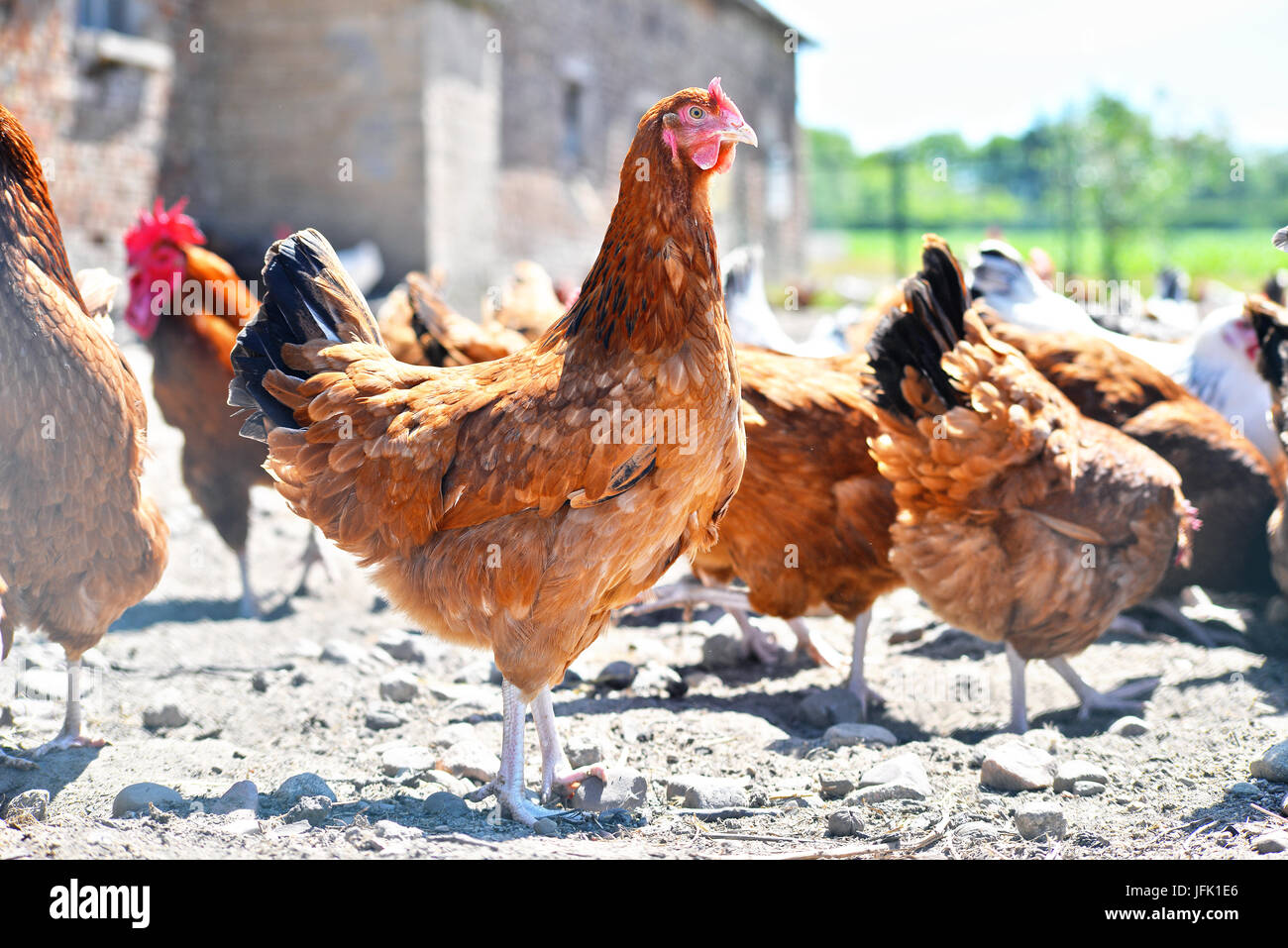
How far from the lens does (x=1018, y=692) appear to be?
3984mm

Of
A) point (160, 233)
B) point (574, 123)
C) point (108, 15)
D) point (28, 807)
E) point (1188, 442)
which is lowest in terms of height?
point (28, 807)

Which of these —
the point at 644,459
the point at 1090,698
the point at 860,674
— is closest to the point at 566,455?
the point at 644,459

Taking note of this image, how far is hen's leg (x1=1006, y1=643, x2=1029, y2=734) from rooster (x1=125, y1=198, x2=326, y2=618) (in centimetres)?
362

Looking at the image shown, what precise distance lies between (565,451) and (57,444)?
1.56 metres

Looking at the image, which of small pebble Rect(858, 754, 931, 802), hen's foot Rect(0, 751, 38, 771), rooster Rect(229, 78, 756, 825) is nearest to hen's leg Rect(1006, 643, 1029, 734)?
small pebble Rect(858, 754, 931, 802)

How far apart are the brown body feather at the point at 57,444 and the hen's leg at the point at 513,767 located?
1.35 m

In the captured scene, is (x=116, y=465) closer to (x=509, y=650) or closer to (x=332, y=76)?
(x=509, y=650)

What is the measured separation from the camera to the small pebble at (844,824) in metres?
2.93

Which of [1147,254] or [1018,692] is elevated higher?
[1147,254]

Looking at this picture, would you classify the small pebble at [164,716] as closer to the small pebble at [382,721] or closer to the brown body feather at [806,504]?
the small pebble at [382,721]

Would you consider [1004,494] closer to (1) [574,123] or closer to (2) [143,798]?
(2) [143,798]
